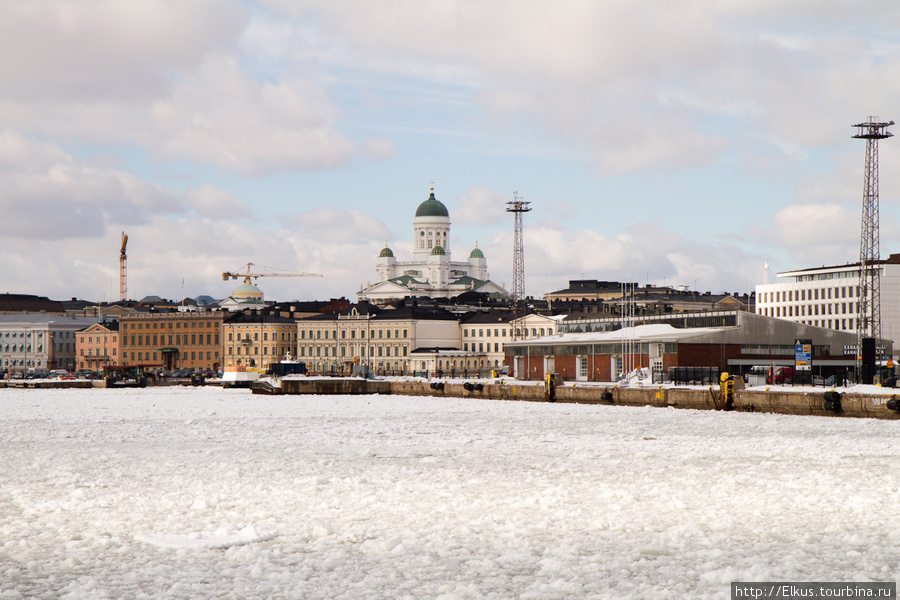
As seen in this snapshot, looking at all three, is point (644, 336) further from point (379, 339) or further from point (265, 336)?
point (265, 336)

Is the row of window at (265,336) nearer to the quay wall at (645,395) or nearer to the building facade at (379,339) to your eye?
the building facade at (379,339)

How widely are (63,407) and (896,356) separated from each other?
106796 millimetres

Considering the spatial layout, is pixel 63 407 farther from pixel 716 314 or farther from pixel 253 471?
pixel 716 314

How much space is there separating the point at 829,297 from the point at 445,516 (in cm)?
14439

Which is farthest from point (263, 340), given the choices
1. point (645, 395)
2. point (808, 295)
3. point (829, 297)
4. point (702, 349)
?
point (645, 395)

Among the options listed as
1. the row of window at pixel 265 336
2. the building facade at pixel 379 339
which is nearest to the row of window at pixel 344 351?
the building facade at pixel 379 339

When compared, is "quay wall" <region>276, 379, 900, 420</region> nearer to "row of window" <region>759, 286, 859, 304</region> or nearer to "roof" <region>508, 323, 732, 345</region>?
"roof" <region>508, 323, 732, 345</region>

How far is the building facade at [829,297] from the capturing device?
143250 millimetres

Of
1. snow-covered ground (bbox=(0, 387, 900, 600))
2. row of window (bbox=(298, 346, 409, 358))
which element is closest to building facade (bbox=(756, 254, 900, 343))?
row of window (bbox=(298, 346, 409, 358))

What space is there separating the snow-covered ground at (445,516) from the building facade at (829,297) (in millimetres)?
113486

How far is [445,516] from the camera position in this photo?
66.3 feet

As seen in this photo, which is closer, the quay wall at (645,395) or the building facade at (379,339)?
the quay wall at (645,395)

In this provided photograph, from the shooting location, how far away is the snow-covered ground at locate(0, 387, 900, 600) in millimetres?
15445

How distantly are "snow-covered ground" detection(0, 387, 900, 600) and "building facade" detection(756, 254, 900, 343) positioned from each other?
11349 cm
